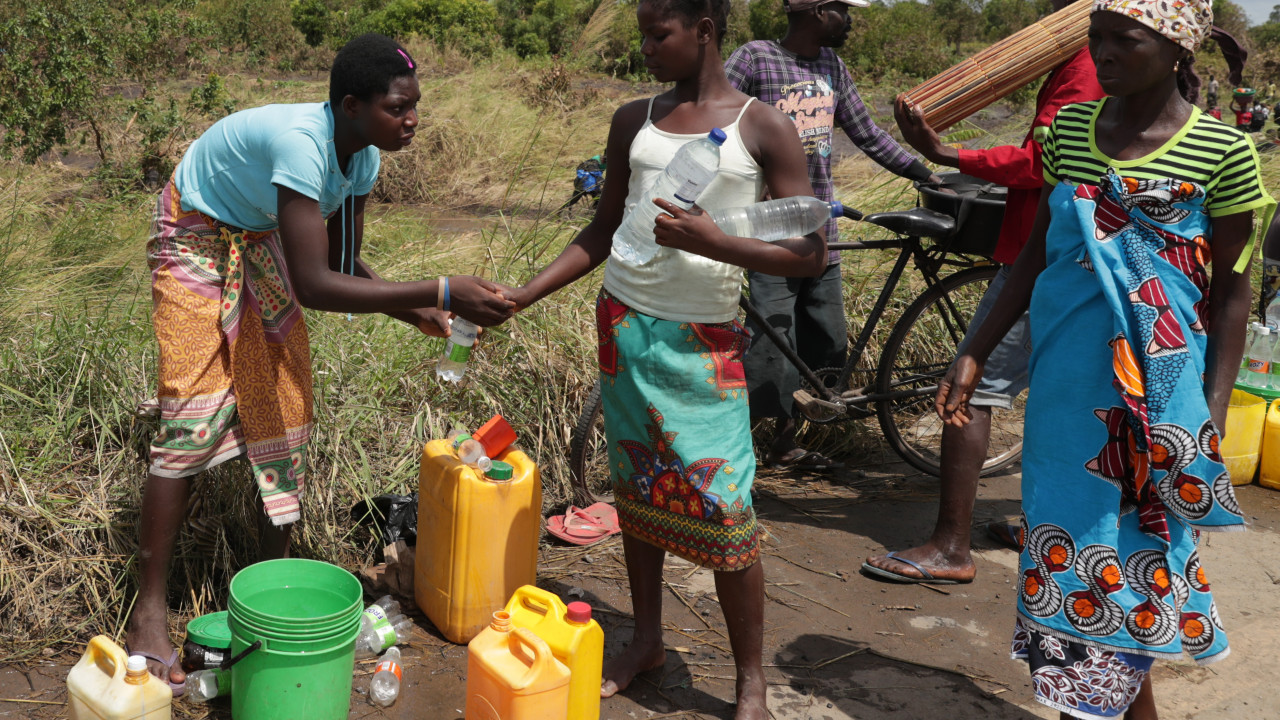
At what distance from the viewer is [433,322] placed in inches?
125

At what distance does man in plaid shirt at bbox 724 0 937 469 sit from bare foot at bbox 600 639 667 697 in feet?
5.25

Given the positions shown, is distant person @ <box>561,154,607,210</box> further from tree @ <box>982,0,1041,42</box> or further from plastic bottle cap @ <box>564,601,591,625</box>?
tree @ <box>982,0,1041,42</box>

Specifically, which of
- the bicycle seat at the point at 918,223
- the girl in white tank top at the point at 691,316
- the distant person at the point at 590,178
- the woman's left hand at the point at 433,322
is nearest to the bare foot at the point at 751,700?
the girl in white tank top at the point at 691,316

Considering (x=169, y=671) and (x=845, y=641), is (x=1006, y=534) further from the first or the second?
(x=169, y=671)

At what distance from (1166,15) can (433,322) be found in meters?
2.12

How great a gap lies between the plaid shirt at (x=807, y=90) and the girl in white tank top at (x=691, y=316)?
1658 mm

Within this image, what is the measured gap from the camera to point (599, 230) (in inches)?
113

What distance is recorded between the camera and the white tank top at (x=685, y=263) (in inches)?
97.8

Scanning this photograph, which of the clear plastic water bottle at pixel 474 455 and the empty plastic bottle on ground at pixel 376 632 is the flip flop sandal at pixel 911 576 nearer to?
the clear plastic water bottle at pixel 474 455

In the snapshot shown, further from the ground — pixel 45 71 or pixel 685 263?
pixel 685 263

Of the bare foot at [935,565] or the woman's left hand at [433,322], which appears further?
the bare foot at [935,565]

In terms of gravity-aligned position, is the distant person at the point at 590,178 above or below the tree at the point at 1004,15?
below

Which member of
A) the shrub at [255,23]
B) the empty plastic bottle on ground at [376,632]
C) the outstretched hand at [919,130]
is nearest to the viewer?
the empty plastic bottle on ground at [376,632]

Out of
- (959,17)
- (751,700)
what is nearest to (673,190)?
(751,700)
